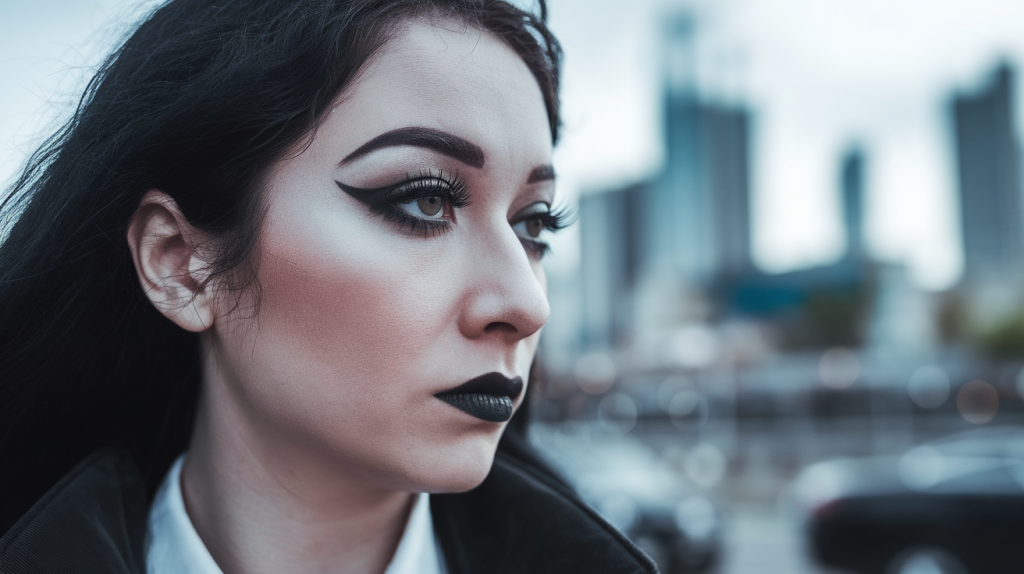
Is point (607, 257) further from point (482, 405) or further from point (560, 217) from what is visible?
point (482, 405)

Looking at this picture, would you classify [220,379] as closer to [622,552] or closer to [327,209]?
[327,209]

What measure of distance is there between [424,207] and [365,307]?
0.21 meters

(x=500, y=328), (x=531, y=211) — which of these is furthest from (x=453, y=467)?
(x=531, y=211)

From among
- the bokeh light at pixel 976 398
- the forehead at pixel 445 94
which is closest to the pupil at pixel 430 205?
the forehead at pixel 445 94

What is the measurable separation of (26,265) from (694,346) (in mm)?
48235

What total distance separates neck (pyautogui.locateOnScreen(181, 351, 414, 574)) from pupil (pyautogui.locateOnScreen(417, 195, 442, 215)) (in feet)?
1.56

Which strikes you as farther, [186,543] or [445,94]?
[186,543]

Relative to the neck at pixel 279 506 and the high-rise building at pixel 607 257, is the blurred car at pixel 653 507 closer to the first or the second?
the neck at pixel 279 506

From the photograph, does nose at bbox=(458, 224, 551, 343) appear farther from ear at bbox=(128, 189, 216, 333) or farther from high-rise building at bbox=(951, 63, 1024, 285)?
high-rise building at bbox=(951, 63, 1024, 285)

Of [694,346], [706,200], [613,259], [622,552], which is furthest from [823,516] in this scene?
[613,259]

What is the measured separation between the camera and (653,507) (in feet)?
24.8

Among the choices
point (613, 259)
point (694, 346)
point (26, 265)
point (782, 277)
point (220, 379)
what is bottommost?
point (220, 379)

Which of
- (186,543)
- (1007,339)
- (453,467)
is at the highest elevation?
(1007,339)

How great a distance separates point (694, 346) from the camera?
4772 cm
